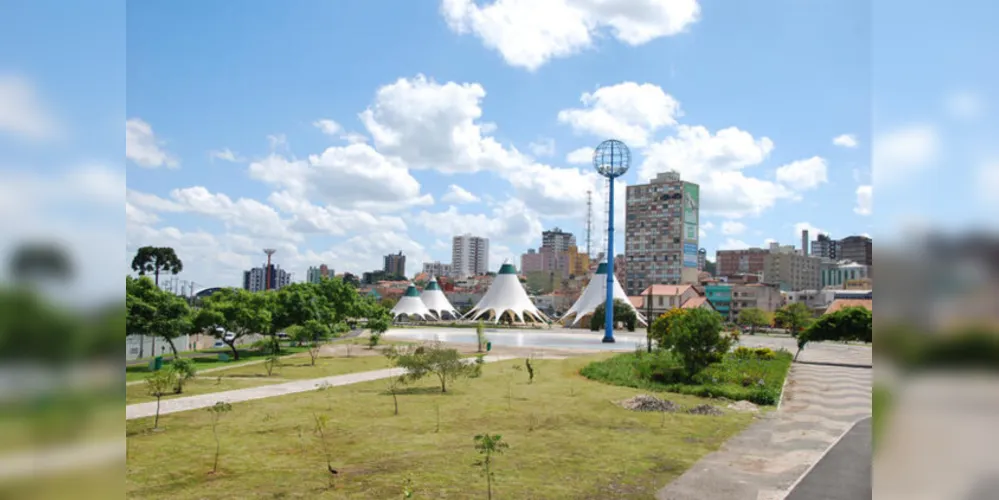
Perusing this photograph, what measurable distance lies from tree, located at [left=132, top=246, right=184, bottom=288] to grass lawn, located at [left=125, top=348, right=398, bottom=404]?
3313 mm

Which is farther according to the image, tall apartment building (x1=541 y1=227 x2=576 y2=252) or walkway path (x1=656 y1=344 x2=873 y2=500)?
tall apartment building (x1=541 y1=227 x2=576 y2=252)

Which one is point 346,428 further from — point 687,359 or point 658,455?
point 687,359

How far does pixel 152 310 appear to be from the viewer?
19531 millimetres

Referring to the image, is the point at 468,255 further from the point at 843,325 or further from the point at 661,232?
the point at 843,325

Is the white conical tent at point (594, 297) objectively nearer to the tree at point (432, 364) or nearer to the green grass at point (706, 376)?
the green grass at point (706, 376)

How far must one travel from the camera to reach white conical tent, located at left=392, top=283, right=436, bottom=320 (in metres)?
70.6

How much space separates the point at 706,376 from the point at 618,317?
39905 mm

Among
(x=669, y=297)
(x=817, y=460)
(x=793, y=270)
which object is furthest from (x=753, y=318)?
(x=817, y=460)

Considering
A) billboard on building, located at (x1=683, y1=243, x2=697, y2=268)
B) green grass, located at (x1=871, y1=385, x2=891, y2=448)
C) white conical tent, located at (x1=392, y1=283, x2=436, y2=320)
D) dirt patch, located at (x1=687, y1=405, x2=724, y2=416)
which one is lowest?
white conical tent, located at (x1=392, y1=283, x2=436, y2=320)

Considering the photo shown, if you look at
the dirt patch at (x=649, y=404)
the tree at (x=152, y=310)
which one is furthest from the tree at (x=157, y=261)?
the dirt patch at (x=649, y=404)

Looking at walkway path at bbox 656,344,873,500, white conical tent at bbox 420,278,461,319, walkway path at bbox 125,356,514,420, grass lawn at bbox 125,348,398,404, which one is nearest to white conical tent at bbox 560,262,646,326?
white conical tent at bbox 420,278,461,319

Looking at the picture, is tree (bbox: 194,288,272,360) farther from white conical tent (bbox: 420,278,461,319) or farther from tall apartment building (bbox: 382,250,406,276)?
tall apartment building (bbox: 382,250,406,276)

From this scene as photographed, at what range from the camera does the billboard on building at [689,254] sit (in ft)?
306

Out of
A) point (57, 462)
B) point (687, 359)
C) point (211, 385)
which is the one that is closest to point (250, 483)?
point (57, 462)
